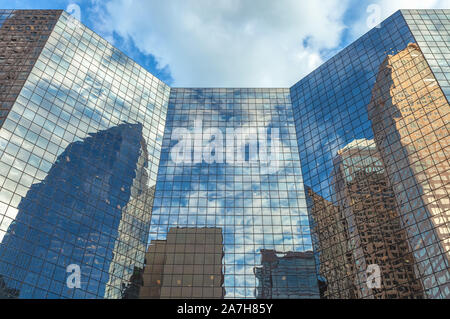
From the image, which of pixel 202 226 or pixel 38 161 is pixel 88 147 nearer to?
pixel 38 161

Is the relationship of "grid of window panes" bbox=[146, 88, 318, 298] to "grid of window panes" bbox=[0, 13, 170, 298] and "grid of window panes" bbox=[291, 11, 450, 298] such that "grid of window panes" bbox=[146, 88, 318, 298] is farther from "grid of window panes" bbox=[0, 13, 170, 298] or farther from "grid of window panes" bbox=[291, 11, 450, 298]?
"grid of window panes" bbox=[0, 13, 170, 298]

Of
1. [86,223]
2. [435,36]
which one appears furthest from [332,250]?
[435,36]

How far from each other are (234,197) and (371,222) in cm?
2644

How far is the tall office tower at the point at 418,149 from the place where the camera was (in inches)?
Answer: 1810

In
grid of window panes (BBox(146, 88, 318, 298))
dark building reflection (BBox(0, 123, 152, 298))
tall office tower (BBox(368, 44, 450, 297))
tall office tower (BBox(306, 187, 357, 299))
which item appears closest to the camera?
tall office tower (BBox(368, 44, 450, 297))

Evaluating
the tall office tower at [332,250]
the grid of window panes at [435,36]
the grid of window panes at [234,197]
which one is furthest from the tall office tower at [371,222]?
the grid of window panes at [435,36]

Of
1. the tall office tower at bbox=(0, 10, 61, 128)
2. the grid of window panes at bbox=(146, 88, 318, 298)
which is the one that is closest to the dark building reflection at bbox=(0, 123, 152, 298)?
the grid of window panes at bbox=(146, 88, 318, 298)

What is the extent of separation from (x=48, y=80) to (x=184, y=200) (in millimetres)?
33069

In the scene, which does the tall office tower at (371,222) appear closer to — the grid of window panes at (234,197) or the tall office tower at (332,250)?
the tall office tower at (332,250)

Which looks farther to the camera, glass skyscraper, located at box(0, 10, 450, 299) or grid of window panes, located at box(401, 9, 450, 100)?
grid of window panes, located at box(401, 9, 450, 100)

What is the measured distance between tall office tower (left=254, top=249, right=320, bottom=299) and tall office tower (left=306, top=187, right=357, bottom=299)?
5.12 feet

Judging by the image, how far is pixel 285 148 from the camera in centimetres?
7906

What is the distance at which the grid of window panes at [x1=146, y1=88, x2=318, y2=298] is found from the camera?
6166 centimetres
